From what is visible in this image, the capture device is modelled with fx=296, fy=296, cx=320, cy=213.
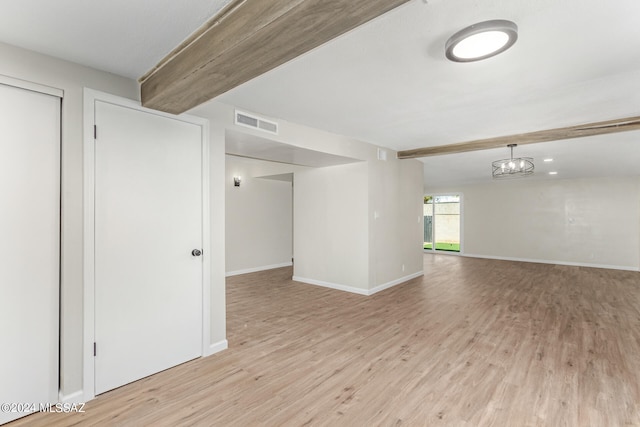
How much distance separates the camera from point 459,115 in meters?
3.40

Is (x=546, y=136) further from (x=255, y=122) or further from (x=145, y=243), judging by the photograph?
(x=145, y=243)

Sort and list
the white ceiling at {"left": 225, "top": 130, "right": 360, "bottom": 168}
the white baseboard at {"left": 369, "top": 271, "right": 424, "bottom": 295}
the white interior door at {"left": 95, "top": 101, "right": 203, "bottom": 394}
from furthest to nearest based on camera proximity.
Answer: the white baseboard at {"left": 369, "top": 271, "right": 424, "bottom": 295}, the white ceiling at {"left": 225, "top": 130, "right": 360, "bottom": 168}, the white interior door at {"left": 95, "top": 101, "right": 203, "bottom": 394}

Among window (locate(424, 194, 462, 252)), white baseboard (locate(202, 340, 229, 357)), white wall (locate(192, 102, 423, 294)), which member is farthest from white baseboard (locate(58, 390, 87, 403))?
window (locate(424, 194, 462, 252))

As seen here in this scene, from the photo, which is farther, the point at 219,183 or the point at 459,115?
the point at 459,115

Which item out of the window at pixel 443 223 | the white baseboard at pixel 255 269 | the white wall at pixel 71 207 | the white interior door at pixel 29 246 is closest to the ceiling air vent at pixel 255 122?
the white wall at pixel 71 207

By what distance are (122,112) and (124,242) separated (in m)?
1.04

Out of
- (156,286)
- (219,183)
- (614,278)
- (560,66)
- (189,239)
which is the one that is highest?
(560,66)

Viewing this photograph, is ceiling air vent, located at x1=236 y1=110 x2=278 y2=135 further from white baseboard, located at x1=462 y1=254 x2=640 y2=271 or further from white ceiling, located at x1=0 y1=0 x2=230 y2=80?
white baseboard, located at x1=462 y1=254 x2=640 y2=271

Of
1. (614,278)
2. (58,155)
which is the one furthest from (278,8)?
(614,278)

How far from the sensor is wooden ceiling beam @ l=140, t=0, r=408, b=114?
1.23 m

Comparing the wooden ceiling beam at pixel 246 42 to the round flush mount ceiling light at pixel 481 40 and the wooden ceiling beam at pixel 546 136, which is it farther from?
the wooden ceiling beam at pixel 546 136

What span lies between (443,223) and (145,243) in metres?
10.1

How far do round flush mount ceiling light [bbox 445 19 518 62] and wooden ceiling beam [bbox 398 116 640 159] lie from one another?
9.07ft

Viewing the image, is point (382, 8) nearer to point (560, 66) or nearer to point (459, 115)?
point (560, 66)
